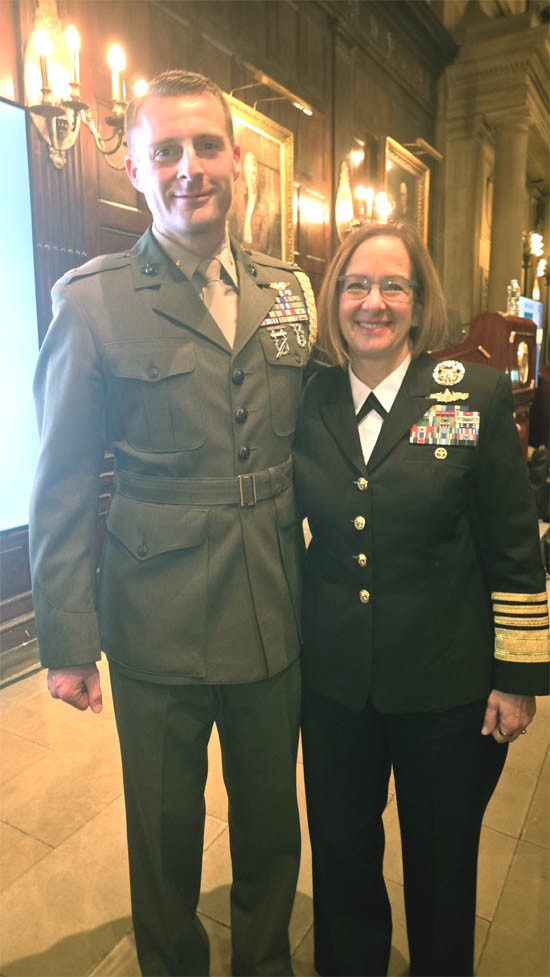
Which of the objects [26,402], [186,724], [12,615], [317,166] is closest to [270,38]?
[317,166]

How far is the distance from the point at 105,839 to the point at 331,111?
21.1ft

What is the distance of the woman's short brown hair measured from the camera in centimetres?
143

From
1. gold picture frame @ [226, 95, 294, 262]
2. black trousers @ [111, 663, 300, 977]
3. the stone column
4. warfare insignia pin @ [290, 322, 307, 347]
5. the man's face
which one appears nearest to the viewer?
the man's face

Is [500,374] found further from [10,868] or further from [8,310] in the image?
[8,310]

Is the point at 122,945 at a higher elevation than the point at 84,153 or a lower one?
lower

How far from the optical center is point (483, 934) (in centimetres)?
181

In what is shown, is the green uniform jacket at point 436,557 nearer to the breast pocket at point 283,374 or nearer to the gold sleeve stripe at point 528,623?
the gold sleeve stripe at point 528,623

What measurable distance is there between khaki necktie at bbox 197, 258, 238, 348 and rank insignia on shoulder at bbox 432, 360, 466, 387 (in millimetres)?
427

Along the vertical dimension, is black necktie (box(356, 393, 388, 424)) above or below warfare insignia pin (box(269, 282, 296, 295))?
below

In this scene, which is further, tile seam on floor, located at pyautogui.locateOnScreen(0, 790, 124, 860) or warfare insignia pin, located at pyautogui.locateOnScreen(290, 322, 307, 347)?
tile seam on floor, located at pyautogui.locateOnScreen(0, 790, 124, 860)

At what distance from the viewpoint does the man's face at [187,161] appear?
1.34 meters

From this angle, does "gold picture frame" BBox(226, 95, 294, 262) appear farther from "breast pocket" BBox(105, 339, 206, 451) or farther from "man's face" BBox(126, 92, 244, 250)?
"breast pocket" BBox(105, 339, 206, 451)

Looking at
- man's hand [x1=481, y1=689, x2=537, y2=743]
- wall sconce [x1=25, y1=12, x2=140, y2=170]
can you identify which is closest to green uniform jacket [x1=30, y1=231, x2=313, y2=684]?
man's hand [x1=481, y1=689, x2=537, y2=743]

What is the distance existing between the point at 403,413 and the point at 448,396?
0.31ft
